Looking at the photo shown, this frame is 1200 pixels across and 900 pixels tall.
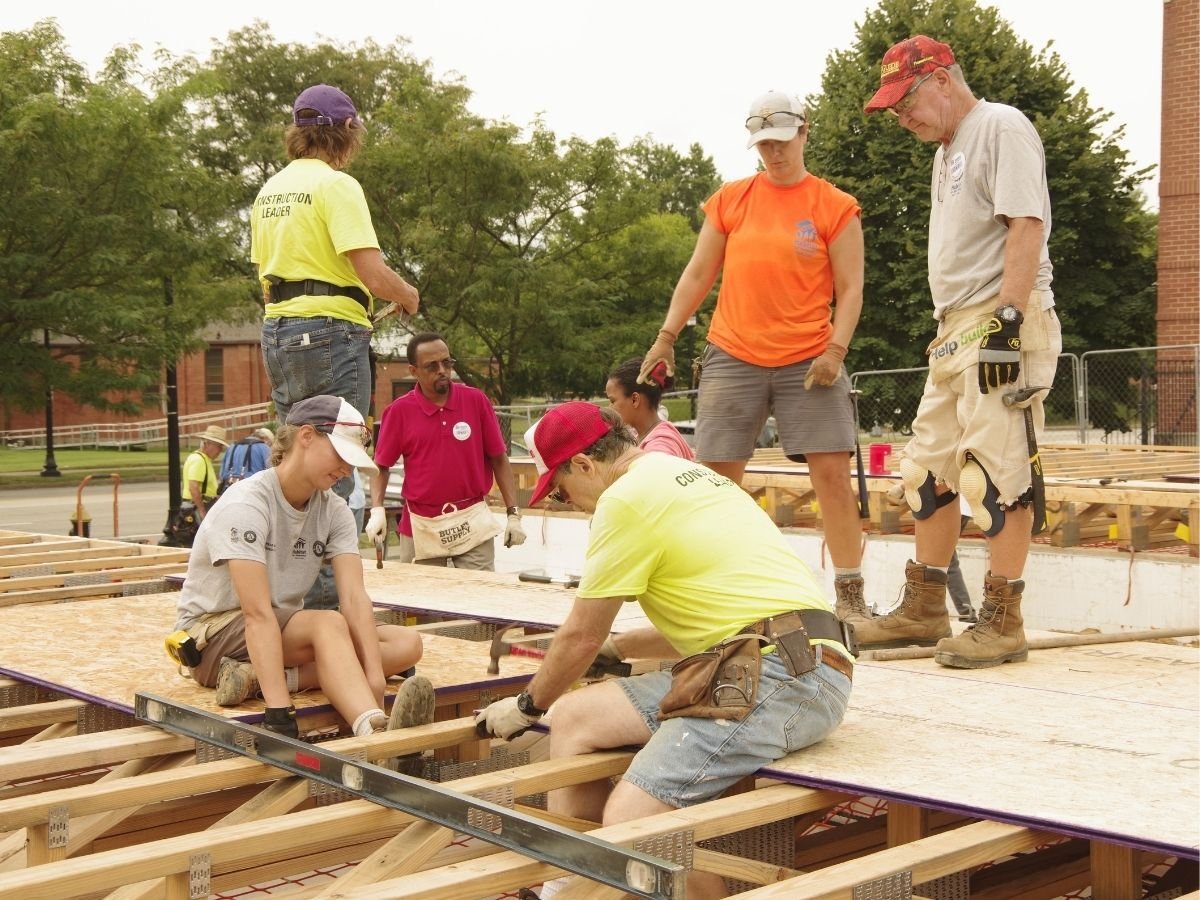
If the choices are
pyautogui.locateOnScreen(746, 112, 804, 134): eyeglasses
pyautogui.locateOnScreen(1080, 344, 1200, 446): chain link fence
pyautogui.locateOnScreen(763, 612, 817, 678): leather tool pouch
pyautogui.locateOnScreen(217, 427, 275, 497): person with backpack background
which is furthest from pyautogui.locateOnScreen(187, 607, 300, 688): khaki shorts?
pyautogui.locateOnScreen(1080, 344, 1200, 446): chain link fence

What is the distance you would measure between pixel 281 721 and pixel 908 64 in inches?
114

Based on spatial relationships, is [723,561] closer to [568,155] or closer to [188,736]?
[188,736]

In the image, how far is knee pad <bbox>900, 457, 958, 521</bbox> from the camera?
4.63m

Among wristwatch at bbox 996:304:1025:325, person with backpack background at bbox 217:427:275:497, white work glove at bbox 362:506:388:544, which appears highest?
wristwatch at bbox 996:304:1025:325

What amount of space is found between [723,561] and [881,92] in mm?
1928

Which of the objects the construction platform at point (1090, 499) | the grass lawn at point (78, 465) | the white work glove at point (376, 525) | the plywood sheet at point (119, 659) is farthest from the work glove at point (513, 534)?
the grass lawn at point (78, 465)

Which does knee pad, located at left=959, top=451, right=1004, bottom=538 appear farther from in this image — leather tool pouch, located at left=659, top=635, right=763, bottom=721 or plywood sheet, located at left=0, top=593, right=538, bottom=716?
plywood sheet, located at left=0, top=593, right=538, bottom=716

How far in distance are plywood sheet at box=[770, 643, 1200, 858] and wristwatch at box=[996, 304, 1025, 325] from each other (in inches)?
45.6

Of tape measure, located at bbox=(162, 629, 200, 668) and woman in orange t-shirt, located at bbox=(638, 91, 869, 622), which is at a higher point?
woman in orange t-shirt, located at bbox=(638, 91, 869, 622)

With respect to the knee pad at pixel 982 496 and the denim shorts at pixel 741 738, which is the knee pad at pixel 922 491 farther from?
the denim shorts at pixel 741 738

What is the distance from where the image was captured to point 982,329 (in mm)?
4301

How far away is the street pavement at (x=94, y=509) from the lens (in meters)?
18.0

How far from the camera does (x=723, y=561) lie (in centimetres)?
340

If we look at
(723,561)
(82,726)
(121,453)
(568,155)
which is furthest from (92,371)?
(723,561)
